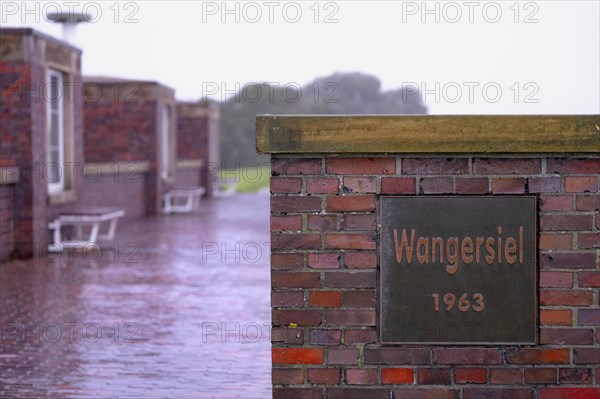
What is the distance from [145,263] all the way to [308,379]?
9519mm

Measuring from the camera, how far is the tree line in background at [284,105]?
66.6m

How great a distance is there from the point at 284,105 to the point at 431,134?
2805 inches

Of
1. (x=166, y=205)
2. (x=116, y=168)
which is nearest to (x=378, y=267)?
(x=116, y=168)

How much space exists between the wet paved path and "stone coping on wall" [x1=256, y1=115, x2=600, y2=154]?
244 centimetres

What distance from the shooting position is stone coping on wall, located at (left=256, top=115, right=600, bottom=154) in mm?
3764

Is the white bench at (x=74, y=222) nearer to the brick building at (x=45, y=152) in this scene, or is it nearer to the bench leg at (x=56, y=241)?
the bench leg at (x=56, y=241)

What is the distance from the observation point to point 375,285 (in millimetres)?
3861

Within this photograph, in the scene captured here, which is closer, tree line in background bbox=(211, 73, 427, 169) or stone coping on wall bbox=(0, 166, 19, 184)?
stone coping on wall bbox=(0, 166, 19, 184)

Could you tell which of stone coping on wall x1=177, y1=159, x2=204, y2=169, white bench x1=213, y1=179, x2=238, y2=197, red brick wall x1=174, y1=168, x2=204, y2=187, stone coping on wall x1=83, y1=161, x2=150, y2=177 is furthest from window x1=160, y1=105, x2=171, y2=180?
white bench x1=213, y1=179, x2=238, y2=197

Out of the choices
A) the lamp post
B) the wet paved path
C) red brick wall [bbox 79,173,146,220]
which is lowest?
the wet paved path

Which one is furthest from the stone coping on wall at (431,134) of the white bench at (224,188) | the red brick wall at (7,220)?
the white bench at (224,188)

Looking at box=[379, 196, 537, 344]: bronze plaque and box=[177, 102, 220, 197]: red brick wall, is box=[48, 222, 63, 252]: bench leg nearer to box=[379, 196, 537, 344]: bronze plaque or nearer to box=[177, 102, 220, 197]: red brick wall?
box=[379, 196, 537, 344]: bronze plaque

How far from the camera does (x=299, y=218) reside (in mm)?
3857

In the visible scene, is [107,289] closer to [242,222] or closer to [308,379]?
[308,379]
